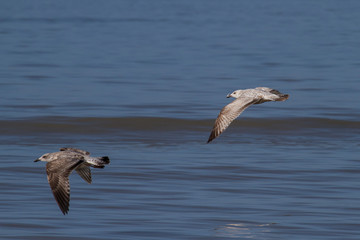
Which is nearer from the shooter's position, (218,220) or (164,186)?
(218,220)

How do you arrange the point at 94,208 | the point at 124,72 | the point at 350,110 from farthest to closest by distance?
the point at 124,72 < the point at 350,110 < the point at 94,208

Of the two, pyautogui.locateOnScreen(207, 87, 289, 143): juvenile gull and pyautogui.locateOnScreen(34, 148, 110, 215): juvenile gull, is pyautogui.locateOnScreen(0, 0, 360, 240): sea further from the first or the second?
pyautogui.locateOnScreen(207, 87, 289, 143): juvenile gull

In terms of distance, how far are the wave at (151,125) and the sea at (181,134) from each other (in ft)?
0.11

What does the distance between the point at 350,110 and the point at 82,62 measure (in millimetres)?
10192

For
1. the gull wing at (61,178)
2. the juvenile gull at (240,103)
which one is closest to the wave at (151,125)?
the juvenile gull at (240,103)

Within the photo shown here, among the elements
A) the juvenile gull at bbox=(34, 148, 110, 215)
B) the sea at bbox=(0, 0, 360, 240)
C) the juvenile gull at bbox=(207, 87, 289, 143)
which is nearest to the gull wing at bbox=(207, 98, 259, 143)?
the juvenile gull at bbox=(207, 87, 289, 143)

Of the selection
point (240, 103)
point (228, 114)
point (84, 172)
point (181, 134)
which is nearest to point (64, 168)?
point (84, 172)

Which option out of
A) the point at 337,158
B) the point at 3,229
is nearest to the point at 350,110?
the point at 337,158

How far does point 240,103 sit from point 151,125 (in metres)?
5.89

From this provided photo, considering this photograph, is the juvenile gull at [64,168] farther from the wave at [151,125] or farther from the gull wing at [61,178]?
the wave at [151,125]

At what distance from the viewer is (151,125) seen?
52.6 feet

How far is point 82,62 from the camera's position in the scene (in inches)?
1004

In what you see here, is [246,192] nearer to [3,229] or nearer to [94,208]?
[94,208]

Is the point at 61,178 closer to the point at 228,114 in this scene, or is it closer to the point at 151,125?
the point at 228,114
